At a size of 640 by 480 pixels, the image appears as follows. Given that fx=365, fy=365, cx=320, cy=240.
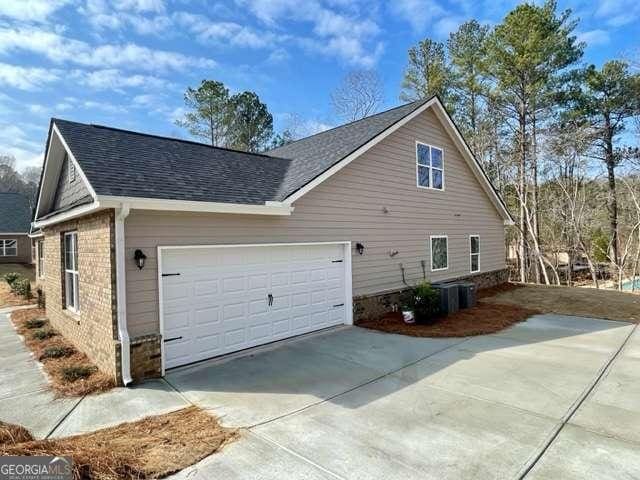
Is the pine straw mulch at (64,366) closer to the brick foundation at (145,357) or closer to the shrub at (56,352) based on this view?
the shrub at (56,352)

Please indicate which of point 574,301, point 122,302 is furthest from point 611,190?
point 122,302

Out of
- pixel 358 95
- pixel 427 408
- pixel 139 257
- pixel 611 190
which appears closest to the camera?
pixel 427 408

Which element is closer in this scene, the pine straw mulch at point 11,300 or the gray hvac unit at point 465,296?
the gray hvac unit at point 465,296

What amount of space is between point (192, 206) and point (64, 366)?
12.2 ft

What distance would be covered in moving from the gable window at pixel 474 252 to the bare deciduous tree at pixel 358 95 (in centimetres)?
1350

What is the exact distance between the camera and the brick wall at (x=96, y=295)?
5.61 m

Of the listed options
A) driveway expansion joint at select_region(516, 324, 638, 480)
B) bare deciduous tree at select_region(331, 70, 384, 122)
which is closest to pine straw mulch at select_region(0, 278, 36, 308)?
driveway expansion joint at select_region(516, 324, 638, 480)

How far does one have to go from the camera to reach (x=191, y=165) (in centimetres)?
792

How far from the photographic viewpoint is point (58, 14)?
25.6 feet

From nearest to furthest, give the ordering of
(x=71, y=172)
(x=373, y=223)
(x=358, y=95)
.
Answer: (x=71, y=172) < (x=373, y=223) < (x=358, y=95)

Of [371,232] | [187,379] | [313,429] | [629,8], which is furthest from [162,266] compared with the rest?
[629,8]

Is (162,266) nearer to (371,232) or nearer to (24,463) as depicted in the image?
(24,463)

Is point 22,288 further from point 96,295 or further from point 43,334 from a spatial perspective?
point 96,295

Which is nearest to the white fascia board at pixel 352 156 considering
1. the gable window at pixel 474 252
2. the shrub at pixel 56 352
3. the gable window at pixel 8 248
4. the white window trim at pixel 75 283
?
the white window trim at pixel 75 283
